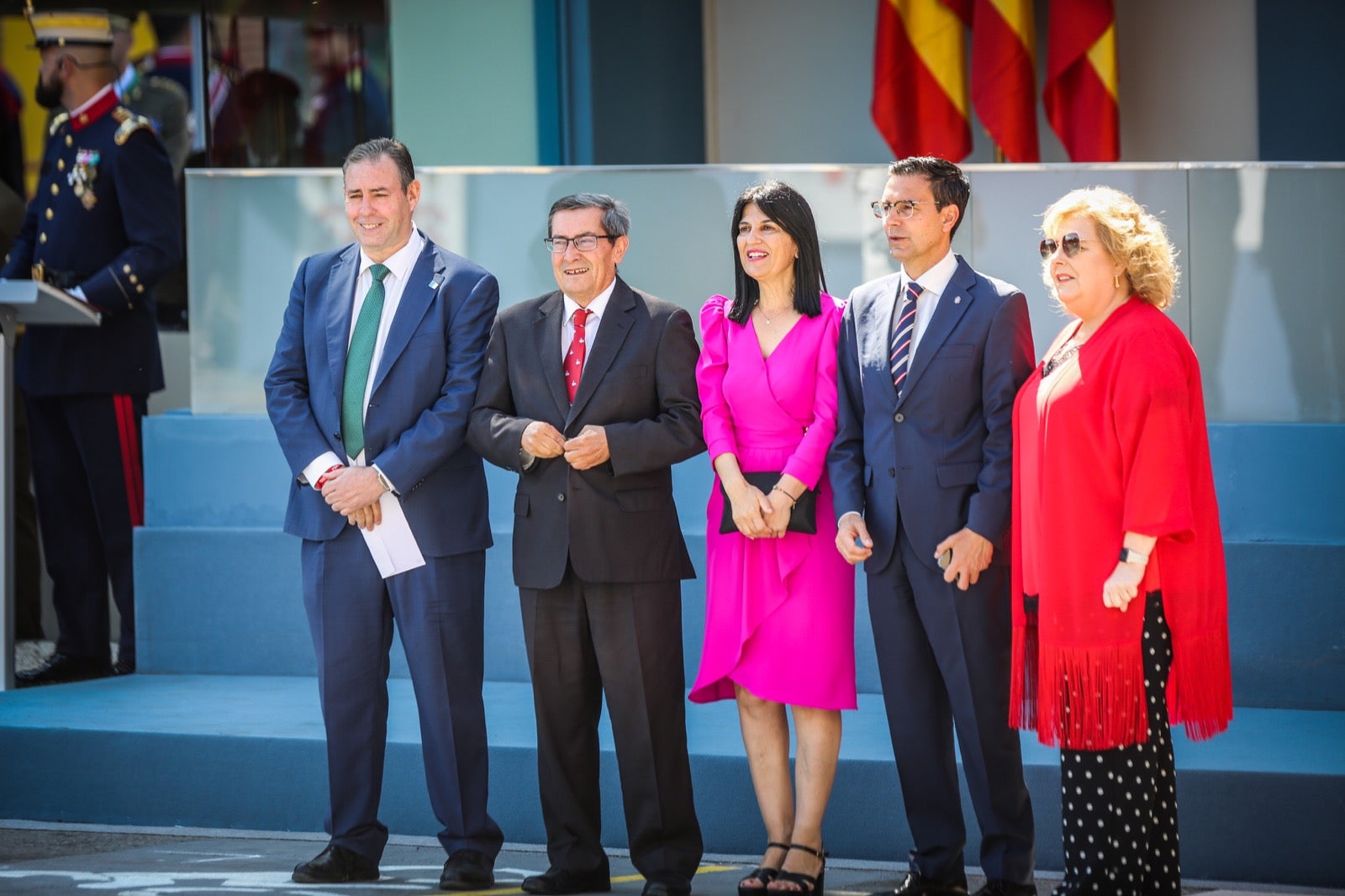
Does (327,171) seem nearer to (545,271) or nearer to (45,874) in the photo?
(545,271)

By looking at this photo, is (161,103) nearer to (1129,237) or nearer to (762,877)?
(762,877)

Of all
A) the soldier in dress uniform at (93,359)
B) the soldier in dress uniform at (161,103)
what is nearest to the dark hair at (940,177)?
the soldier in dress uniform at (93,359)

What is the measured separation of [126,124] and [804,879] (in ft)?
13.0

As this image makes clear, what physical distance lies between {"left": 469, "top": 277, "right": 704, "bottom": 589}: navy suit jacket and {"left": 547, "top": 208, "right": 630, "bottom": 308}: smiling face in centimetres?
7

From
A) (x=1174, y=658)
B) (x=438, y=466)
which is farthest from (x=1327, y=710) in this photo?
(x=438, y=466)

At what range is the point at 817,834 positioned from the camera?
4461 mm

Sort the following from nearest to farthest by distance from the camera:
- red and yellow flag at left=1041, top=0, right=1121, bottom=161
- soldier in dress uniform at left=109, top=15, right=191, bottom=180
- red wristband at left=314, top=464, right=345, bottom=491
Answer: red wristband at left=314, top=464, right=345, bottom=491, red and yellow flag at left=1041, top=0, right=1121, bottom=161, soldier in dress uniform at left=109, top=15, right=191, bottom=180

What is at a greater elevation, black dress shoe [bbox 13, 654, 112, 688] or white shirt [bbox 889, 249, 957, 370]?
white shirt [bbox 889, 249, 957, 370]

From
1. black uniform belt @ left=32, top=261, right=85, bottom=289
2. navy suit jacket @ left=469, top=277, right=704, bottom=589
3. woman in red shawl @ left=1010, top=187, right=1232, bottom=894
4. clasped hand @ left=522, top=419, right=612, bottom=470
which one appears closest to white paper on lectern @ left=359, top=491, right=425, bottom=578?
navy suit jacket @ left=469, top=277, right=704, bottom=589

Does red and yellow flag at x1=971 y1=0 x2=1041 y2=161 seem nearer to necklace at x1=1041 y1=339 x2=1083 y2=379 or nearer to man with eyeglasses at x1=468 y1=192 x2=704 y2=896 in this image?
man with eyeglasses at x1=468 y1=192 x2=704 y2=896

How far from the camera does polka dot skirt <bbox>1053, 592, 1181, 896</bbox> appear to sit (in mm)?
3971

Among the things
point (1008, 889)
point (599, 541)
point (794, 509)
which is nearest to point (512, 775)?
point (599, 541)

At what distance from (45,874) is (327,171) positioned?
281 cm

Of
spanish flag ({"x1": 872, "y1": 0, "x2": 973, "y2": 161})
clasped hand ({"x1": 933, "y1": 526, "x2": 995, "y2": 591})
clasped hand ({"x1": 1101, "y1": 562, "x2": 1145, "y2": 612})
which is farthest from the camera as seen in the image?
spanish flag ({"x1": 872, "y1": 0, "x2": 973, "y2": 161})
